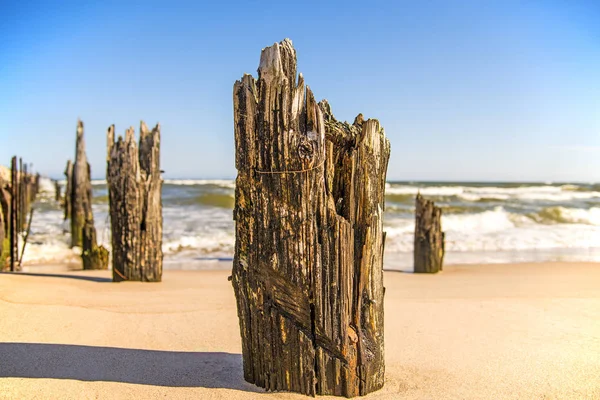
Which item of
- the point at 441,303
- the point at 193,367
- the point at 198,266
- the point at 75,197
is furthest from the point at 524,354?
the point at 75,197

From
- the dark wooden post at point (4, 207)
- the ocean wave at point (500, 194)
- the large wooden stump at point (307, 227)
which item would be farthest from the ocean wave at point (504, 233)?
the ocean wave at point (500, 194)

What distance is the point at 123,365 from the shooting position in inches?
133

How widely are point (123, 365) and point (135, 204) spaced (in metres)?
3.43

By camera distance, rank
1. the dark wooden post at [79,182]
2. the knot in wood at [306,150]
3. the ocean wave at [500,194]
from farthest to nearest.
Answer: the ocean wave at [500,194], the dark wooden post at [79,182], the knot in wood at [306,150]

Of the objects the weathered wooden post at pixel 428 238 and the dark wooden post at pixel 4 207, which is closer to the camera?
the dark wooden post at pixel 4 207

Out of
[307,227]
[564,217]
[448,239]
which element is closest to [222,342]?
[307,227]

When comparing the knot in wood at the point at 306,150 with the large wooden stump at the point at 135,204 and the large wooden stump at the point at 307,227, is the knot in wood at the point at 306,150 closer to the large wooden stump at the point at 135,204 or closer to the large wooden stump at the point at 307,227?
the large wooden stump at the point at 307,227

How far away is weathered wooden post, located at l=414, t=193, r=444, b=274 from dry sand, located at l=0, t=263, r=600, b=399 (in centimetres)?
212

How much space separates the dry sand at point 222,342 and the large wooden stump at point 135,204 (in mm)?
341

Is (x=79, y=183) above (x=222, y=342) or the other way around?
above

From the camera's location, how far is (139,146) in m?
6.66

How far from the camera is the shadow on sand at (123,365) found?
311cm

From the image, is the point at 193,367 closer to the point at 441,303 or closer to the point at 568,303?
the point at 441,303

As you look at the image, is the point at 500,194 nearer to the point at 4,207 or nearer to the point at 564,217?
the point at 564,217
